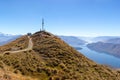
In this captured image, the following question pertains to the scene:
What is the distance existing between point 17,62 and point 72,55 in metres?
27.2

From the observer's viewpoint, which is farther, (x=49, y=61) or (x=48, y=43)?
(x=48, y=43)

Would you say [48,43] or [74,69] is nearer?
[74,69]

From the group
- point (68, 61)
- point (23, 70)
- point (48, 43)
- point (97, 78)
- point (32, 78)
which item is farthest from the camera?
point (48, 43)

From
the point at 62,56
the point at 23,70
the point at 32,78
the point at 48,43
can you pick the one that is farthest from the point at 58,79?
the point at 48,43

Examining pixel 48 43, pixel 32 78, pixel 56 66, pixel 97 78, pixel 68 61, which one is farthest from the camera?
pixel 48 43

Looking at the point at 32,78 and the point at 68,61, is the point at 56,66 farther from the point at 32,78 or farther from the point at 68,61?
the point at 32,78

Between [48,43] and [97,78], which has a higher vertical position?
[48,43]

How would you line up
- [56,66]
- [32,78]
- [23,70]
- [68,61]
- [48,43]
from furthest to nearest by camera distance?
[48,43] → [68,61] → [56,66] → [23,70] → [32,78]

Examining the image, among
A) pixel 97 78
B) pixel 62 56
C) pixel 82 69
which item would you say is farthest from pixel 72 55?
pixel 97 78

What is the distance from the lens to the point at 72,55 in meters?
82.2

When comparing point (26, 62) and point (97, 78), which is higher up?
point (26, 62)

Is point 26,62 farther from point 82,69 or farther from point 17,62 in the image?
point 82,69

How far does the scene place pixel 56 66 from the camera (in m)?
68.2

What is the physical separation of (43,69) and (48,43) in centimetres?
3609
